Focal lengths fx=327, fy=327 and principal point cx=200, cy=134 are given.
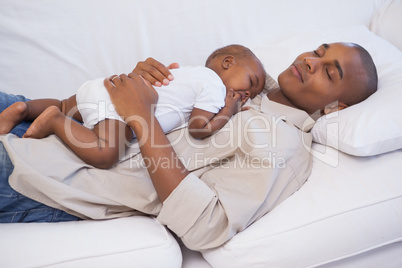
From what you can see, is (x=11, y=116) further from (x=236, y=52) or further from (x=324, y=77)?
(x=324, y=77)

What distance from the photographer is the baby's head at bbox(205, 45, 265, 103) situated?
46.4 inches

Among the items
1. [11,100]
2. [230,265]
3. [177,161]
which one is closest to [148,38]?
[11,100]

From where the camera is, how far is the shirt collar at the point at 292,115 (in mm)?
1120

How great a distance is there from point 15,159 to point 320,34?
4.29ft

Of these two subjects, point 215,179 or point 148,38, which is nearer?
point 215,179

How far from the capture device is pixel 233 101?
1115 millimetres

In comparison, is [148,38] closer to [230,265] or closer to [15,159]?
[15,159]

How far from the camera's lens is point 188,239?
840 mm

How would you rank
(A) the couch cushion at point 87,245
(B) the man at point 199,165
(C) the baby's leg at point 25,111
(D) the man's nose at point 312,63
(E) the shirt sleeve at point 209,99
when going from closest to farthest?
(A) the couch cushion at point 87,245 < (B) the man at point 199,165 < (C) the baby's leg at point 25,111 < (E) the shirt sleeve at point 209,99 < (D) the man's nose at point 312,63

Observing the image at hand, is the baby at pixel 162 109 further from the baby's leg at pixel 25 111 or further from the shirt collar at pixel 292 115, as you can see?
the shirt collar at pixel 292 115

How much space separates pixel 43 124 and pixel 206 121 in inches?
18.4

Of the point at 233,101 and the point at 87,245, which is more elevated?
the point at 233,101

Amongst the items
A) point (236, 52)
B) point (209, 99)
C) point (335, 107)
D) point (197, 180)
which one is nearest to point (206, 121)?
point (209, 99)

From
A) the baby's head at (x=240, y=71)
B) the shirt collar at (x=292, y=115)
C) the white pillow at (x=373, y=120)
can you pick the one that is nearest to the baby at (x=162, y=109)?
the baby's head at (x=240, y=71)
